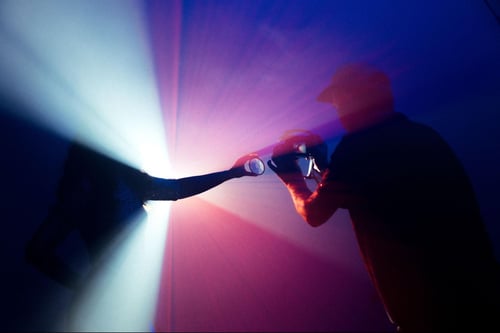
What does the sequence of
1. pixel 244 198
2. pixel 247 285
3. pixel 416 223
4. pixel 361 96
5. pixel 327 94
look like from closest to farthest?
pixel 416 223
pixel 361 96
pixel 327 94
pixel 247 285
pixel 244 198

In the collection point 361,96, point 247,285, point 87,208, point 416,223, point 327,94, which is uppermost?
point 327,94

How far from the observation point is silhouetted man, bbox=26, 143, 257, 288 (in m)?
0.68

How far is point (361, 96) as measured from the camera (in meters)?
0.85

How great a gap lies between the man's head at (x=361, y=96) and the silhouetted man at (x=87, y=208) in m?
1.03

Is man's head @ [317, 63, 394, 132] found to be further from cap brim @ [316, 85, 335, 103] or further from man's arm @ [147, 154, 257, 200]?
man's arm @ [147, 154, 257, 200]

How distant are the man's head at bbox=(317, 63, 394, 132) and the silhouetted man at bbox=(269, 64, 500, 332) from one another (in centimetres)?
1

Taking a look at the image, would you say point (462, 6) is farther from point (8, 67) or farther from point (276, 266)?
point (8, 67)

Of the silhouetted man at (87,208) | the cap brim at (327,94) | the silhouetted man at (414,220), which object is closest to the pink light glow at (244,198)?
the cap brim at (327,94)

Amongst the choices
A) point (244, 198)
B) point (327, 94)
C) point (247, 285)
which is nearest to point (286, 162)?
point (327, 94)

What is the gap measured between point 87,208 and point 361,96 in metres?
1.24

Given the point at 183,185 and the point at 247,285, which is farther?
the point at 247,285

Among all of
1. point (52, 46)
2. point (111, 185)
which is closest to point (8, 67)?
point (52, 46)

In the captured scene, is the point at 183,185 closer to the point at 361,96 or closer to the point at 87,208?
the point at 87,208

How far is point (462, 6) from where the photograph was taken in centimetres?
197
